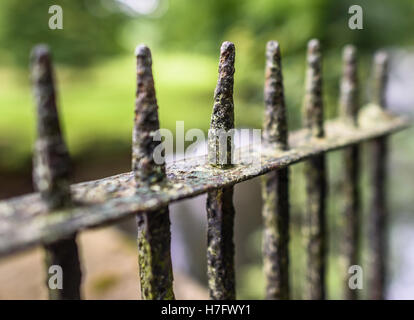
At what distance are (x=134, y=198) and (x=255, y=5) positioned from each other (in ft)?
11.8

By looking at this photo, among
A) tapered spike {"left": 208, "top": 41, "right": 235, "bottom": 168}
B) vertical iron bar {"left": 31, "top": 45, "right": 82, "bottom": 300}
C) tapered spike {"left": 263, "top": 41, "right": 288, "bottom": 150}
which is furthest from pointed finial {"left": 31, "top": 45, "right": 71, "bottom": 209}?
tapered spike {"left": 263, "top": 41, "right": 288, "bottom": 150}

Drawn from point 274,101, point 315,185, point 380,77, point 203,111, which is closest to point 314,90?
point 274,101

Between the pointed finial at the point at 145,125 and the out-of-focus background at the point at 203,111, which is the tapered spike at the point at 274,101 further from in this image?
the out-of-focus background at the point at 203,111

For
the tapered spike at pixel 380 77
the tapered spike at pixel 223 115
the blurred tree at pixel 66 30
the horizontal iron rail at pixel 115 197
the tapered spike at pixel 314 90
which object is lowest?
the horizontal iron rail at pixel 115 197

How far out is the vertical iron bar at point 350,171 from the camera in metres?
1.60

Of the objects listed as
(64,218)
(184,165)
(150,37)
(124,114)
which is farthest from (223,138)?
(150,37)

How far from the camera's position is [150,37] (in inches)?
564

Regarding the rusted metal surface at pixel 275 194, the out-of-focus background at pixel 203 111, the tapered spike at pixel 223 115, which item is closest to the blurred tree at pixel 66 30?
the out-of-focus background at pixel 203 111

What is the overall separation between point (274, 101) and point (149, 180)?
0.57 m

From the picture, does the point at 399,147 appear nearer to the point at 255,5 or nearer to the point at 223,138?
the point at 255,5

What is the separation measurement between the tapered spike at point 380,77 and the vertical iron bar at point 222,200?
1.13 metres

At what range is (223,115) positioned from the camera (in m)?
0.99

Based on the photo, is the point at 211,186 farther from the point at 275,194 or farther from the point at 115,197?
the point at 275,194
